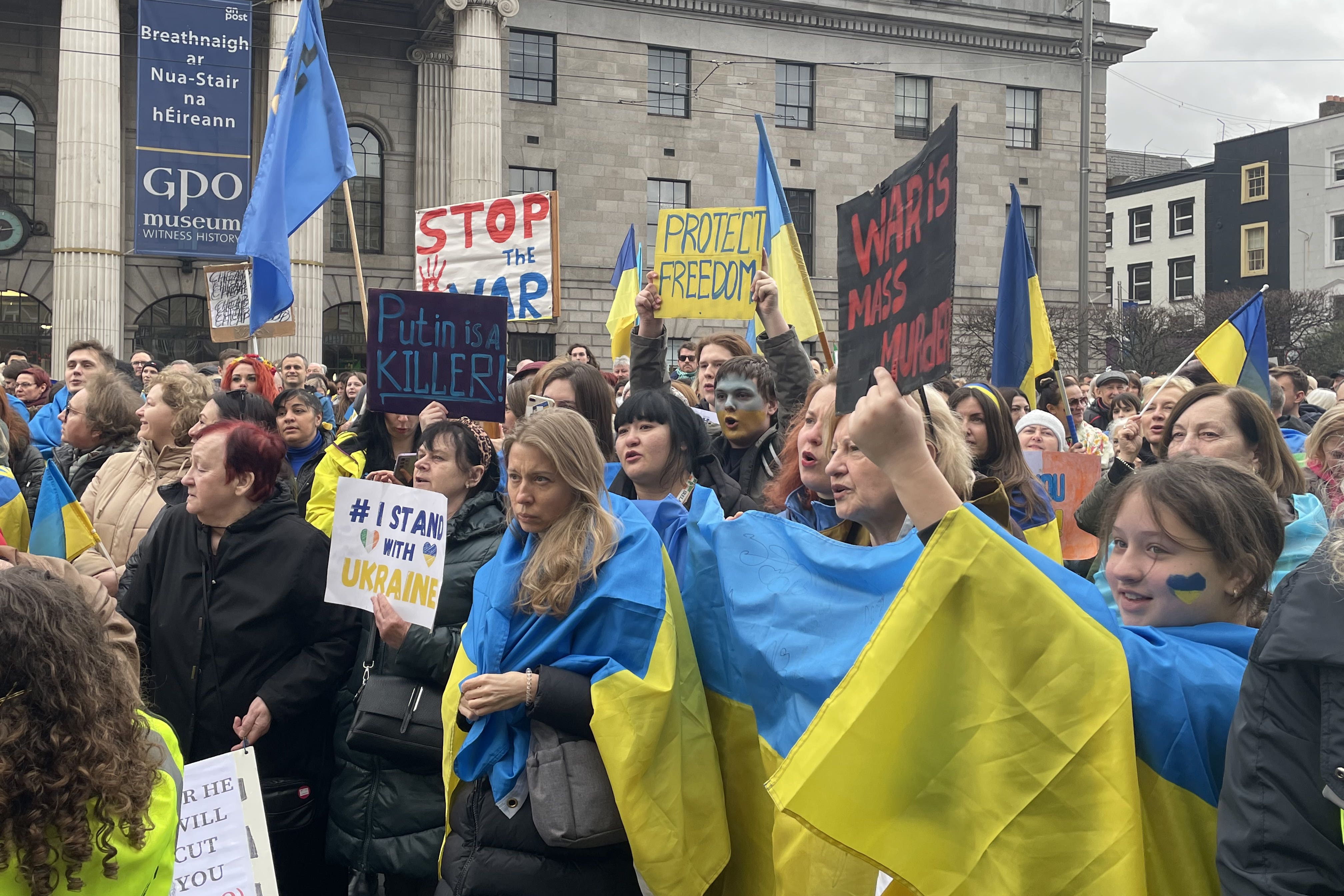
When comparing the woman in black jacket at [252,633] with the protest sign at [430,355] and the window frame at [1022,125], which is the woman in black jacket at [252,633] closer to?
the protest sign at [430,355]

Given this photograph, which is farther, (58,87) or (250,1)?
(58,87)

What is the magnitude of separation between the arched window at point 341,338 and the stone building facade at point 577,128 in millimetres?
60

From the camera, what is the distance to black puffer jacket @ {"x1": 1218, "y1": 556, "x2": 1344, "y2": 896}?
1.64 meters

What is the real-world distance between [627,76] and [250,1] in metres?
11.3

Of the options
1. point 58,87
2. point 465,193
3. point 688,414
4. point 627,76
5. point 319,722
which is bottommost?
point 319,722

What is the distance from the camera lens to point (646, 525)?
3.53m

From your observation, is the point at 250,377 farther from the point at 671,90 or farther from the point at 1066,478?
the point at 671,90

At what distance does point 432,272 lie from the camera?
8.84 meters

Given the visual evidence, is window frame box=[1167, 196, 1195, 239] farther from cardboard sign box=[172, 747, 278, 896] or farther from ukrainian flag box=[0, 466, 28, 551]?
cardboard sign box=[172, 747, 278, 896]

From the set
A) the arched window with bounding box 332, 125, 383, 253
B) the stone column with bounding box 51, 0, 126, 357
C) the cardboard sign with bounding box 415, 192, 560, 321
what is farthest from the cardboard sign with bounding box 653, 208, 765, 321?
the arched window with bounding box 332, 125, 383, 253

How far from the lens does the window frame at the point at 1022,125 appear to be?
33062 millimetres

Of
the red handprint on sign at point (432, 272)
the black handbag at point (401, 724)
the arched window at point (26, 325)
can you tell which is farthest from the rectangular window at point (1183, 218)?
the black handbag at point (401, 724)

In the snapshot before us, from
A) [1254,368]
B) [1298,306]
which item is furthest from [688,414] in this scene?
[1298,306]

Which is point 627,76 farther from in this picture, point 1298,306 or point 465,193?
point 1298,306
